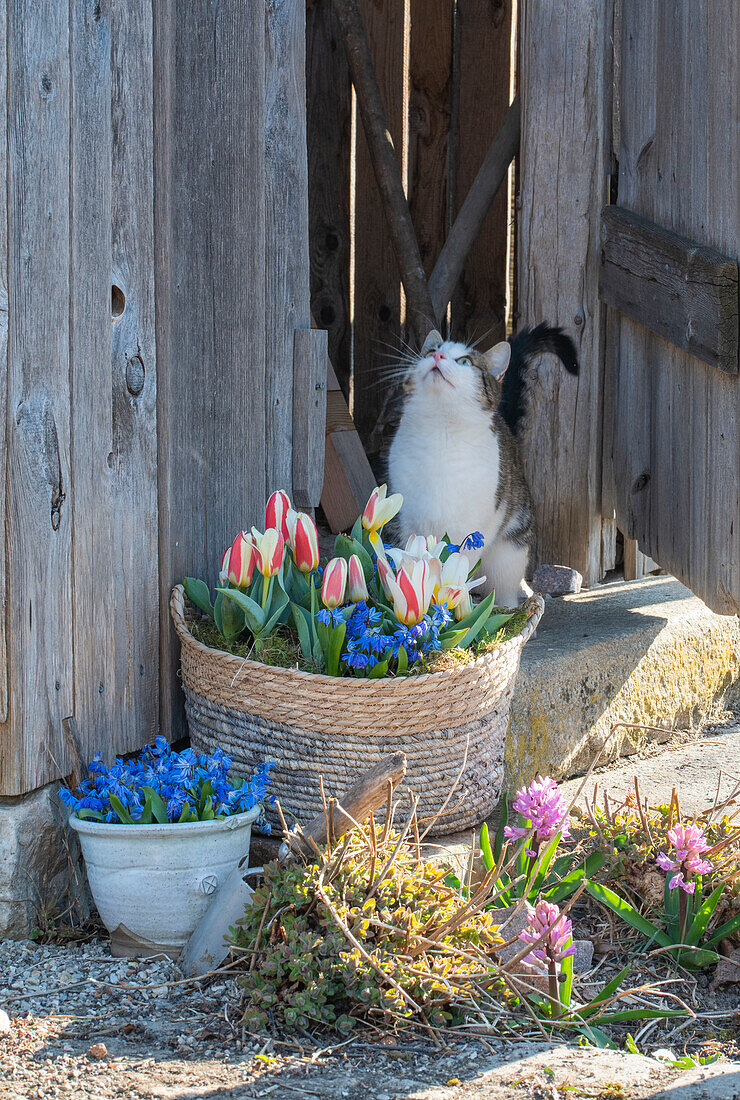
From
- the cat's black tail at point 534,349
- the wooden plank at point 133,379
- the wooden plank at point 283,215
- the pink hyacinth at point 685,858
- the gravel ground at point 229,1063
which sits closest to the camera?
the gravel ground at point 229,1063

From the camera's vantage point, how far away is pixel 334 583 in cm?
232

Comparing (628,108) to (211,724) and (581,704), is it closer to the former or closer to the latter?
(581,704)

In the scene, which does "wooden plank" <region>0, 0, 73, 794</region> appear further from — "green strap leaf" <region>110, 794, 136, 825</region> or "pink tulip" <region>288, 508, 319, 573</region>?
"pink tulip" <region>288, 508, 319, 573</region>

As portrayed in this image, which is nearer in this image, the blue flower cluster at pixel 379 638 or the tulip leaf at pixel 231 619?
the blue flower cluster at pixel 379 638

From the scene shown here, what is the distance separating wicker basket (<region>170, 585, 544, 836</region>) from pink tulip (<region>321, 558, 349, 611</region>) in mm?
177

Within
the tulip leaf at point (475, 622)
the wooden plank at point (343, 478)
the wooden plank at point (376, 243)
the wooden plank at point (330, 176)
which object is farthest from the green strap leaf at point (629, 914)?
the wooden plank at point (330, 176)

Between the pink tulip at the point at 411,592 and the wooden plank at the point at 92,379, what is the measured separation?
0.61 m

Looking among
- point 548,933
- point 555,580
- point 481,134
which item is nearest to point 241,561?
point 548,933

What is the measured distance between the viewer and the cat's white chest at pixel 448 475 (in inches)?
127

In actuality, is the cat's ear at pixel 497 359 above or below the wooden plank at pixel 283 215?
below

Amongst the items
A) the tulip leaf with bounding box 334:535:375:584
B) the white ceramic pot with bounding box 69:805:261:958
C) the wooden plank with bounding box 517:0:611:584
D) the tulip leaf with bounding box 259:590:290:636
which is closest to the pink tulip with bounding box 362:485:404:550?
the tulip leaf with bounding box 334:535:375:584

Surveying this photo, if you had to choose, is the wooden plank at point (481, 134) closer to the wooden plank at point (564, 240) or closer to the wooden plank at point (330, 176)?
the wooden plank at point (330, 176)

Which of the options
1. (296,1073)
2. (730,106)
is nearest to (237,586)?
(296,1073)

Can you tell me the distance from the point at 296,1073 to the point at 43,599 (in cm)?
100
